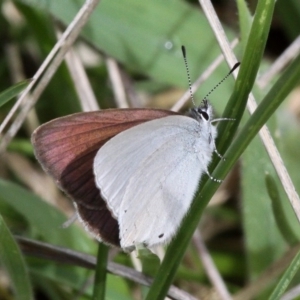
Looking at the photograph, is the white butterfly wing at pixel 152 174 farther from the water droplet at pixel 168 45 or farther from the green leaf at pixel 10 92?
the water droplet at pixel 168 45

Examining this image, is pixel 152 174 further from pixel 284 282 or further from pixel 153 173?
pixel 284 282

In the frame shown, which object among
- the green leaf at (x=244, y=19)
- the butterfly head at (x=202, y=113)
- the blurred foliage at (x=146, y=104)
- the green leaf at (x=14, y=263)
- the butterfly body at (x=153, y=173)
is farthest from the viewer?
the blurred foliage at (x=146, y=104)

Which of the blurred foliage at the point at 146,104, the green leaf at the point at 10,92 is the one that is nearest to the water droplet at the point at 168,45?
the blurred foliage at the point at 146,104

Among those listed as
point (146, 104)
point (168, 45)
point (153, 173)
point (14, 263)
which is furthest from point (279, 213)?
point (146, 104)

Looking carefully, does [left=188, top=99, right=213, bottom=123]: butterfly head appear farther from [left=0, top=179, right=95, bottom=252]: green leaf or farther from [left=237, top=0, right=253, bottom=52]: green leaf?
[left=0, top=179, right=95, bottom=252]: green leaf

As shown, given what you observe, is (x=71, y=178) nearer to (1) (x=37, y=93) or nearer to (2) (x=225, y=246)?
(1) (x=37, y=93)

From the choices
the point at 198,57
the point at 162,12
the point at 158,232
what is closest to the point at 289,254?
the point at 158,232
